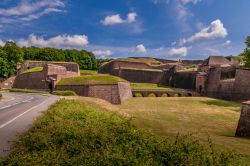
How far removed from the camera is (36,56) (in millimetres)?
92562

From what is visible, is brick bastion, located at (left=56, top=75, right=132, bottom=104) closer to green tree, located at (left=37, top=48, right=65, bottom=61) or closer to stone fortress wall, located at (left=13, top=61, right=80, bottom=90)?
stone fortress wall, located at (left=13, top=61, right=80, bottom=90)

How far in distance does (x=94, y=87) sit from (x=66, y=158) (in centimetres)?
3302

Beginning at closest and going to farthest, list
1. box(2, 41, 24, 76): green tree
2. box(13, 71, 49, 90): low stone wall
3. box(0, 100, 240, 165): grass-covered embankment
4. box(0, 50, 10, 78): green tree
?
box(0, 100, 240, 165): grass-covered embankment
box(13, 71, 49, 90): low stone wall
box(0, 50, 10, 78): green tree
box(2, 41, 24, 76): green tree

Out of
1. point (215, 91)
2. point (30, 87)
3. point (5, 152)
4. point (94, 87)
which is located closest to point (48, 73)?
point (30, 87)

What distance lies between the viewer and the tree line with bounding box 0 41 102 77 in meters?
74.2

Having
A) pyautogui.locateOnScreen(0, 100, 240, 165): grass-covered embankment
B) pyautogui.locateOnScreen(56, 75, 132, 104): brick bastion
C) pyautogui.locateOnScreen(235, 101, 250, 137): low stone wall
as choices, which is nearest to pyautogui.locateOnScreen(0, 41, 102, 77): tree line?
pyautogui.locateOnScreen(56, 75, 132, 104): brick bastion

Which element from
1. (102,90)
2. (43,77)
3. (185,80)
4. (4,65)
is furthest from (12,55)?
(185,80)

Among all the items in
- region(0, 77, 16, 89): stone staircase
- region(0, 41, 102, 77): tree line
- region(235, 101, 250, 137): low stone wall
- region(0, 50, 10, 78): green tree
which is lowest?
region(235, 101, 250, 137): low stone wall

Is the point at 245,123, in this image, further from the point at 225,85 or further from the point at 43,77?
the point at 43,77

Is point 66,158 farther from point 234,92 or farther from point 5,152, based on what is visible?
point 234,92

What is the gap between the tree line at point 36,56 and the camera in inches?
2920

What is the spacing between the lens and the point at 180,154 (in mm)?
7930

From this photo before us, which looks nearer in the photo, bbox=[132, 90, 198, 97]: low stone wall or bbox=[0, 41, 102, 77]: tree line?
bbox=[132, 90, 198, 97]: low stone wall

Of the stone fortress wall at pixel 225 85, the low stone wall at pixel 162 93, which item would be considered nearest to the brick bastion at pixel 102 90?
the low stone wall at pixel 162 93
